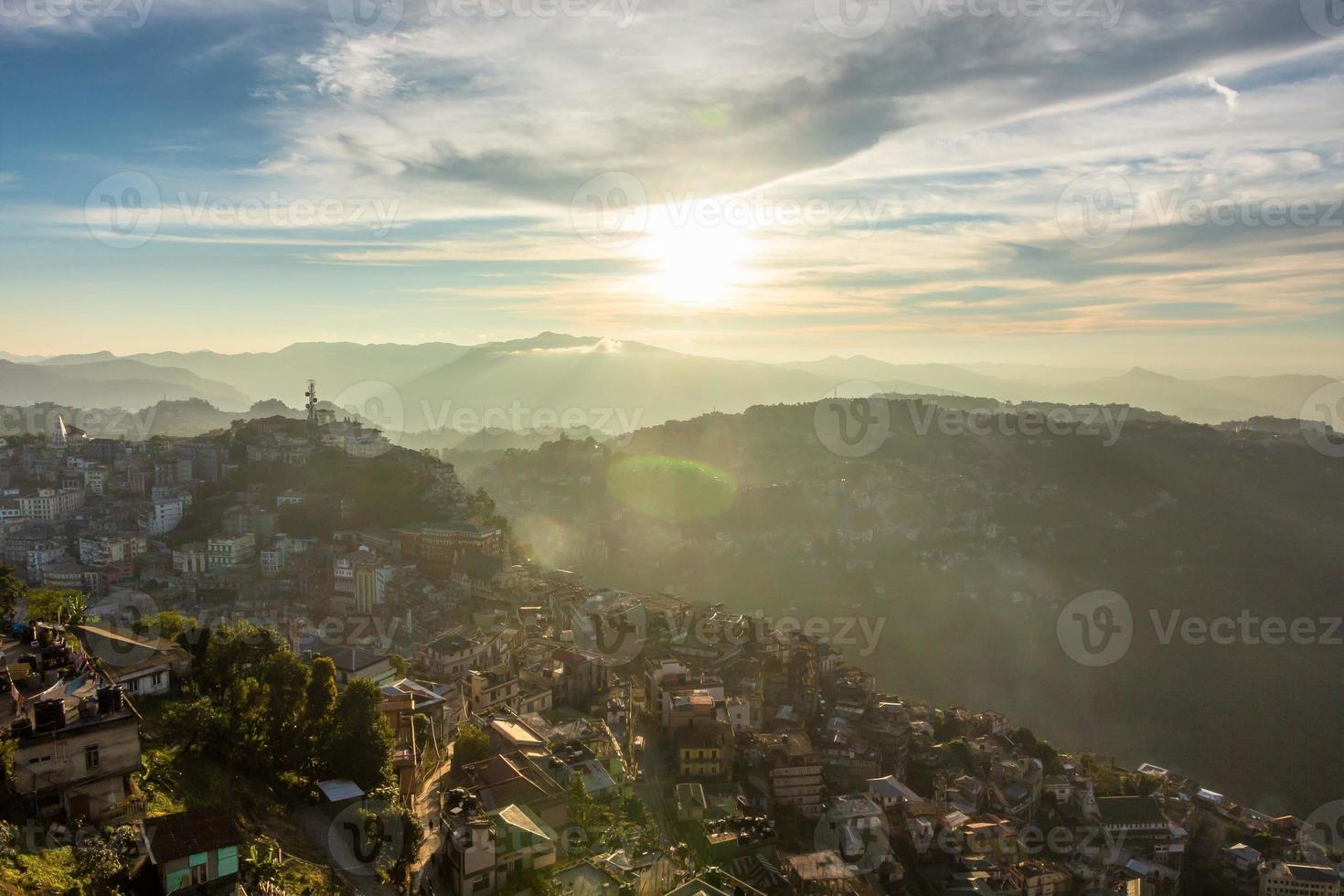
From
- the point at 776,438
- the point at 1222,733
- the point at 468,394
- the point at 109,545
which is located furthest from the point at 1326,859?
the point at 468,394

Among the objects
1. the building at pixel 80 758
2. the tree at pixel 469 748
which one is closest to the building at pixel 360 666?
the tree at pixel 469 748

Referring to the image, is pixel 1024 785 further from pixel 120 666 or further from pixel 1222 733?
pixel 120 666

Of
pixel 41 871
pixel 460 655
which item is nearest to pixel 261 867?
pixel 41 871

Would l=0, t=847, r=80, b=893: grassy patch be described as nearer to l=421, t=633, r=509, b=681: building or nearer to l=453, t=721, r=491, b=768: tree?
l=453, t=721, r=491, b=768: tree

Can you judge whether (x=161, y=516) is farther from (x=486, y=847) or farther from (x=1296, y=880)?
(x=1296, y=880)

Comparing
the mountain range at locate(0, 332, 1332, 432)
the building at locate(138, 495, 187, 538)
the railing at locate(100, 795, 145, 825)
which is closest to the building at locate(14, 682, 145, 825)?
the railing at locate(100, 795, 145, 825)

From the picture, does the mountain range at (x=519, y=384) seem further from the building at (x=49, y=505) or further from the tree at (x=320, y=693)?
the tree at (x=320, y=693)
